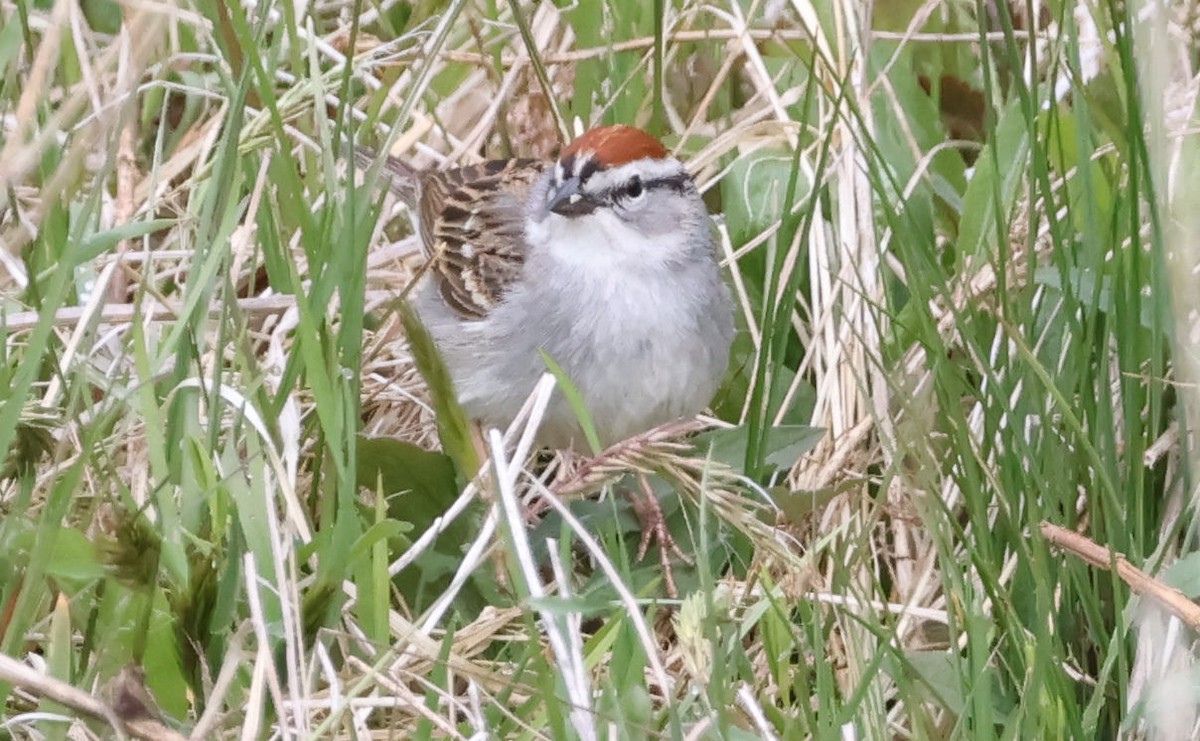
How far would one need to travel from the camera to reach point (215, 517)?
69.1 inches

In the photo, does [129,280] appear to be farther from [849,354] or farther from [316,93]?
[849,354]

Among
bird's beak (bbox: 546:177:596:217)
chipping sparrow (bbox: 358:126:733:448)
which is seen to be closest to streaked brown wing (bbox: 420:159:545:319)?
chipping sparrow (bbox: 358:126:733:448)

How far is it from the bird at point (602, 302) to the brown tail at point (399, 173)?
18.2 inches

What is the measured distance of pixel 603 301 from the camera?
2432mm

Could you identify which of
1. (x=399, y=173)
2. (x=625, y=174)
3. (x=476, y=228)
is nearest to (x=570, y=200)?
(x=625, y=174)

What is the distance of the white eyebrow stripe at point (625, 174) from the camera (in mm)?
2424

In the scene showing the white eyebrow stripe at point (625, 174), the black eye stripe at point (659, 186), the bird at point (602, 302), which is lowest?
the bird at point (602, 302)

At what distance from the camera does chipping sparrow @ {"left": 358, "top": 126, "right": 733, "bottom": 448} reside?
239cm

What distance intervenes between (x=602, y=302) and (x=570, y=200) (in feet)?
0.50

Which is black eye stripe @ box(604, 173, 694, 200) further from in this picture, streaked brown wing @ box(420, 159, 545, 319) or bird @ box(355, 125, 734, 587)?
streaked brown wing @ box(420, 159, 545, 319)

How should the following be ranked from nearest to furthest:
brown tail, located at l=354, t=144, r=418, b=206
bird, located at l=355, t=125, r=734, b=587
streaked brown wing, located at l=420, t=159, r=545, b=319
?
bird, located at l=355, t=125, r=734, b=587 < streaked brown wing, located at l=420, t=159, r=545, b=319 < brown tail, located at l=354, t=144, r=418, b=206

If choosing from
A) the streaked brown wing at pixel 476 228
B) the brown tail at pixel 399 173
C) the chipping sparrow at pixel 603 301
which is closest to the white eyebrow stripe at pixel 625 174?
the chipping sparrow at pixel 603 301

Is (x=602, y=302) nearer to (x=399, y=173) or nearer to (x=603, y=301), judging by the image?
(x=603, y=301)

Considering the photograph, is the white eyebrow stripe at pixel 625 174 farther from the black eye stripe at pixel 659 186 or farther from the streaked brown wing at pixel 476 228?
the streaked brown wing at pixel 476 228
